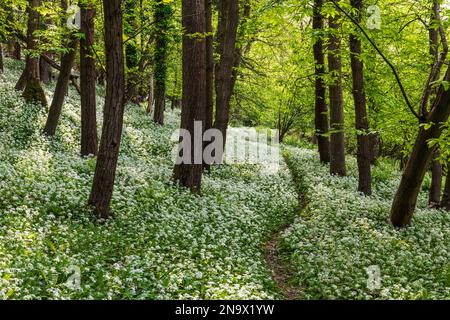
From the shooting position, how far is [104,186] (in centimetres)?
1011

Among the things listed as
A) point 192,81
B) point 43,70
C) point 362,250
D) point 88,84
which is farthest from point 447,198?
point 43,70

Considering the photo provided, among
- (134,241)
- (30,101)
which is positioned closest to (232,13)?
(134,241)

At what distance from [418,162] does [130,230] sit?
768 cm

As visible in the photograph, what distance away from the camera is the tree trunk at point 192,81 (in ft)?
42.9

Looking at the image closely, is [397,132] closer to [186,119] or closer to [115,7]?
[186,119]

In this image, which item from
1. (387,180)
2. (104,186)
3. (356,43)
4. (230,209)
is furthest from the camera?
(387,180)

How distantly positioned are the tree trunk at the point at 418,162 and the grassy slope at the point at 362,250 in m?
0.49

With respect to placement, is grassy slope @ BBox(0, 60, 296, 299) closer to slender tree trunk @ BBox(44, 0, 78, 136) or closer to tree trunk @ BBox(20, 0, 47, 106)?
slender tree trunk @ BBox(44, 0, 78, 136)

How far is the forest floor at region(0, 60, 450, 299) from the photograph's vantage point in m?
7.43

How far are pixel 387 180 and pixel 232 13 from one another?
11719mm

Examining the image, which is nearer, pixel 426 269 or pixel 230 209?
pixel 426 269

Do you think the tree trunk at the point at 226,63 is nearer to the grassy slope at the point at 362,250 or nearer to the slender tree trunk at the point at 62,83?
the grassy slope at the point at 362,250

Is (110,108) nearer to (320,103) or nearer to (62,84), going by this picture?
(62,84)

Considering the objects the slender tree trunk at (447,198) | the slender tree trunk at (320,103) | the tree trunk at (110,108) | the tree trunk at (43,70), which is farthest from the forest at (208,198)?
the tree trunk at (43,70)
